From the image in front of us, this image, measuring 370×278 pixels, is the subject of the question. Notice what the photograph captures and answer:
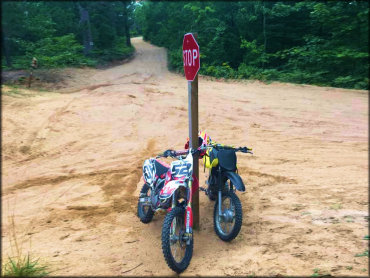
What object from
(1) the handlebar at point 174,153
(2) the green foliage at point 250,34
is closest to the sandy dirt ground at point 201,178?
(1) the handlebar at point 174,153

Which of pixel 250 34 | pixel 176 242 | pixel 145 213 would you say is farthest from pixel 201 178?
pixel 250 34

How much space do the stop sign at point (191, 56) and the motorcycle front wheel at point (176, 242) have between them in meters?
1.50

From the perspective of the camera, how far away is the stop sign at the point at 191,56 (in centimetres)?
342

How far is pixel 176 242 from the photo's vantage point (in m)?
3.26

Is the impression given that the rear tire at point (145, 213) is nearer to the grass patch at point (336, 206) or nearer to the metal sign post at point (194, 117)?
the metal sign post at point (194, 117)

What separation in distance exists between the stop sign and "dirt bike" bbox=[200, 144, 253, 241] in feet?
2.91

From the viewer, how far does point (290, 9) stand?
44.5 ft

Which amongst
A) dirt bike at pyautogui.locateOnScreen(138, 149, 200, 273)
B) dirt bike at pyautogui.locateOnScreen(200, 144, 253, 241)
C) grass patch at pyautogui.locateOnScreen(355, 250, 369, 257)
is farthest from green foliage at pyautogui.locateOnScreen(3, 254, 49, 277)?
grass patch at pyautogui.locateOnScreen(355, 250, 369, 257)

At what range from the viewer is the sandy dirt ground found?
128 inches

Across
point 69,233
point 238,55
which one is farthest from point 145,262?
point 238,55

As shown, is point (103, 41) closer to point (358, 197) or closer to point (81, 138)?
point (81, 138)

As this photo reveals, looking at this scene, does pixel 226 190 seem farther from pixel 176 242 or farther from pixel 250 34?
pixel 250 34

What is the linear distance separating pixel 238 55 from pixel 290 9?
3923 millimetres

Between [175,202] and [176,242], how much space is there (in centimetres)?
44
